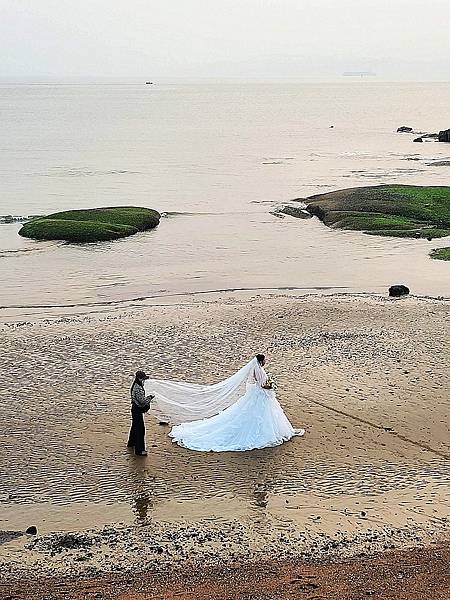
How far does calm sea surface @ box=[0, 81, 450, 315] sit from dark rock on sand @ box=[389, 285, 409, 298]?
52.7 inches

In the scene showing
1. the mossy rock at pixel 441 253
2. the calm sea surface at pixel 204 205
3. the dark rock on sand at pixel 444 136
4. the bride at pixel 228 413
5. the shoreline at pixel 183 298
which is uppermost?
the bride at pixel 228 413

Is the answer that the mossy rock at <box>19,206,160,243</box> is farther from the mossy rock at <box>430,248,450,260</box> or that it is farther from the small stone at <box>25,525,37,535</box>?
the small stone at <box>25,525,37,535</box>

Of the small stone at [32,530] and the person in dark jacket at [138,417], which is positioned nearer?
the small stone at [32,530]

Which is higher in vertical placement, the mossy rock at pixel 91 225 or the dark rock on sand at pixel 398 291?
the dark rock on sand at pixel 398 291

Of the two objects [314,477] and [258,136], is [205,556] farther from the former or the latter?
[258,136]

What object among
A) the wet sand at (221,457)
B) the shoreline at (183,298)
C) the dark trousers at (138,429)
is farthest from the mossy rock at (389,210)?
the dark trousers at (138,429)

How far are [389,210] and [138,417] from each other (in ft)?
136

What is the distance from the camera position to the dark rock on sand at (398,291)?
1389 inches

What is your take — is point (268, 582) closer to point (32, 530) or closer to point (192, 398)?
point (32, 530)

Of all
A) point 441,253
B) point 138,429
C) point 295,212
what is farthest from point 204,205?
point 138,429

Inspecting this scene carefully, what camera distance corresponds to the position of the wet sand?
49.8 feet

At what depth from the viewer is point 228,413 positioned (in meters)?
20.1

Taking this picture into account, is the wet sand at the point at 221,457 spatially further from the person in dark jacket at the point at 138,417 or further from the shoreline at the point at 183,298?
the shoreline at the point at 183,298

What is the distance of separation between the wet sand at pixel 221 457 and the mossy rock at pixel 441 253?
45.5ft
